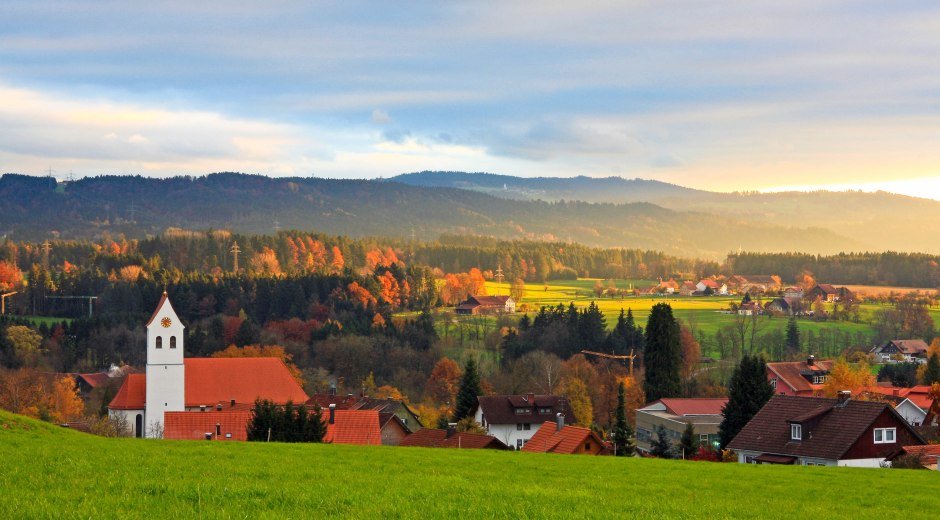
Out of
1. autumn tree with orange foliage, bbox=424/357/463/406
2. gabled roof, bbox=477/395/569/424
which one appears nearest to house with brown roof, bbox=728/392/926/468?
gabled roof, bbox=477/395/569/424

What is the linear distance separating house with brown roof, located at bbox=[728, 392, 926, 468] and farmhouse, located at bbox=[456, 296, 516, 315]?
104120 millimetres

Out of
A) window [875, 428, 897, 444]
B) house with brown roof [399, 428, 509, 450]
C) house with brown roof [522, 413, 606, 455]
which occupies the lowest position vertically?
house with brown roof [399, 428, 509, 450]

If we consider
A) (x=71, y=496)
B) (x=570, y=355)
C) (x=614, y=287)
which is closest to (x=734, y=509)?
(x=71, y=496)

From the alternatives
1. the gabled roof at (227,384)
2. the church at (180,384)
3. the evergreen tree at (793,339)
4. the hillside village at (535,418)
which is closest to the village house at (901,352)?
the evergreen tree at (793,339)

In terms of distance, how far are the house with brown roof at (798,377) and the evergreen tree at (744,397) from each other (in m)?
21.3

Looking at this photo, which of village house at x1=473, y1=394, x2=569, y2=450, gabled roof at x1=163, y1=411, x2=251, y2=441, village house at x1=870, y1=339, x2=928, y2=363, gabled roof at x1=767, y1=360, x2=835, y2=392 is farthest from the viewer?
village house at x1=870, y1=339, x2=928, y2=363

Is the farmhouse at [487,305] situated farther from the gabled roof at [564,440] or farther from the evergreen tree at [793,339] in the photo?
the gabled roof at [564,440]

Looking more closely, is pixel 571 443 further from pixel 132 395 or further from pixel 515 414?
pixel 132 395

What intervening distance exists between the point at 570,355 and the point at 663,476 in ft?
271

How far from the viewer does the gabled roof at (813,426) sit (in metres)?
39.8

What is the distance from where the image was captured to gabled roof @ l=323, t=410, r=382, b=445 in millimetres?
46812

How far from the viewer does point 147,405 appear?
212 feet

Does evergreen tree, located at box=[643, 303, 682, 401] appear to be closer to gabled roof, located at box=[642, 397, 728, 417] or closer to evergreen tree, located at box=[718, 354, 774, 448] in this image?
gabled roof, located at box=[642, 397, 728, 417]

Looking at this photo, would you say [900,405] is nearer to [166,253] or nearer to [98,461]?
[98,461]
